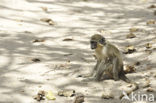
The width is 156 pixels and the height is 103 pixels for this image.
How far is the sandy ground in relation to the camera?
18.7ft

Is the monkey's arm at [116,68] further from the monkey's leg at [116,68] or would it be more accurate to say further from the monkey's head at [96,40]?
the monkey's head at [96,40]

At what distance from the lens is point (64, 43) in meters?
7.86

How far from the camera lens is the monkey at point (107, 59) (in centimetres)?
588

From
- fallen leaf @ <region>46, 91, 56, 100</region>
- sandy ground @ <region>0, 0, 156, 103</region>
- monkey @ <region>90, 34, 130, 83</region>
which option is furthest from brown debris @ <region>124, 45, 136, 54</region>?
fallen leaf @ <region>46, 91, 56, 100</region>

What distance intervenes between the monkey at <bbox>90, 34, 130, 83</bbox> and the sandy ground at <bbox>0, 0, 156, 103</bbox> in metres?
0.14

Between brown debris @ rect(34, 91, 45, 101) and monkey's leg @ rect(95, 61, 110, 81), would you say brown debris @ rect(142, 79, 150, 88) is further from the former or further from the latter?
brown debris @ rect(34, 91, 45, 101)

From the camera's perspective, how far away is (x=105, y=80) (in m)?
6.02

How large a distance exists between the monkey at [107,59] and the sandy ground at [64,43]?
0.45 feet

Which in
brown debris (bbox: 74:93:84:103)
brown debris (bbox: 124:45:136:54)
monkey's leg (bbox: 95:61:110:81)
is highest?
brown debris (bbox: 124:45:136:54)

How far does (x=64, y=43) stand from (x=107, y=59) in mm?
2075

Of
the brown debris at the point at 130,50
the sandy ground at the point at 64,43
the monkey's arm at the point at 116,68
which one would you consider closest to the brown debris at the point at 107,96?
the sandy ground at the point at 64,43

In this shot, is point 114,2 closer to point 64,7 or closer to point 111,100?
point 64,7

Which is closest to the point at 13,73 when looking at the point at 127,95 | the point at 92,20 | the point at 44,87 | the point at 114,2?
the point at 44,87

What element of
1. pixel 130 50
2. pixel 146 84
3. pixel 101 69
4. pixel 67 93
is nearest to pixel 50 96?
pixel 67 93
